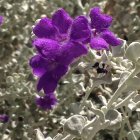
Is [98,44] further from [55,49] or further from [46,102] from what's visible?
[46,102]

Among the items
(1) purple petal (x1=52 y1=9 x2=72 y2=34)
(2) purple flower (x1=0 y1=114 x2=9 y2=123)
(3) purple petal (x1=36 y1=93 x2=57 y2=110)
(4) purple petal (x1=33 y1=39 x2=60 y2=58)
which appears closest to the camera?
(4) purple petal (x1=33 y1=39 x2=60 y2=58)

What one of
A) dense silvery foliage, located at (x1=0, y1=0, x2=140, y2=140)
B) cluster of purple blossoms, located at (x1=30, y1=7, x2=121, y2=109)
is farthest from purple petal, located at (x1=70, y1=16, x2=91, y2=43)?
dense silvery foliage, located at (x1=0, y1=0, x2=140, y2=140)

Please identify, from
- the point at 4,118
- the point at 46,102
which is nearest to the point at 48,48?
the point at 46,102

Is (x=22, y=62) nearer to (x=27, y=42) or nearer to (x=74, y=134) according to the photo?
(x=27, y=42)

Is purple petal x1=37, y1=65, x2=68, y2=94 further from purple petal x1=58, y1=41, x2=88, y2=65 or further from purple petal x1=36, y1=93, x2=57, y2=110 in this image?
purple petal x1=36, y1=93, x2=57, y2=110

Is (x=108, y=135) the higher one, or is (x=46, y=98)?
(x=46, y=98)

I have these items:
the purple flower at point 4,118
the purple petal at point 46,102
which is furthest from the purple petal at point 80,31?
the purple flower at point 4,118

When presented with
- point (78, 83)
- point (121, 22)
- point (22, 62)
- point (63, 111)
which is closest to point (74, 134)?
point (78, 83)
